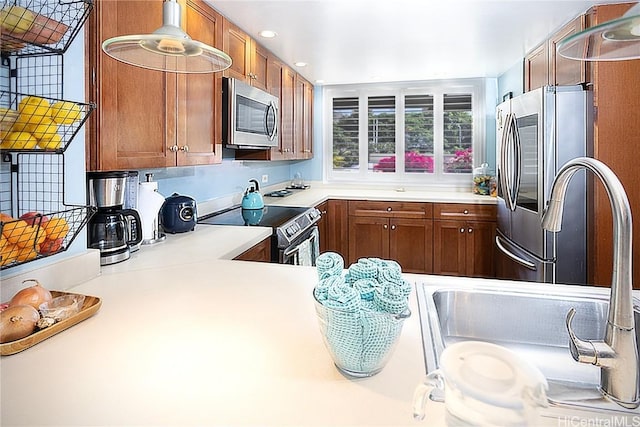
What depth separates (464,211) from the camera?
12.7 feet

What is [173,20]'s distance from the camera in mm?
1060

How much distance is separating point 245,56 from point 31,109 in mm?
1939

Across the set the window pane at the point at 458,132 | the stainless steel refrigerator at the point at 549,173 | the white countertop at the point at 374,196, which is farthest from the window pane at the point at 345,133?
the stainless steel refrigerator at the point at 549,173

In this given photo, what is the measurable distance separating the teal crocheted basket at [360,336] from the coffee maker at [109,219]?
115 cm

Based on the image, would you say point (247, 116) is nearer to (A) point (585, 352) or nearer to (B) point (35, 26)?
(B) point (35, 26)

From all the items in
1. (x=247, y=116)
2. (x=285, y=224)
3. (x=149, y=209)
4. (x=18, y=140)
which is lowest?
(x=285, y=224)

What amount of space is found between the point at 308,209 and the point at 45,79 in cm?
210

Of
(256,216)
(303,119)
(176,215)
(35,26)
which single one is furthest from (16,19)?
(303,119)

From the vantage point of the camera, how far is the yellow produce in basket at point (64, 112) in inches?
→ 43.4

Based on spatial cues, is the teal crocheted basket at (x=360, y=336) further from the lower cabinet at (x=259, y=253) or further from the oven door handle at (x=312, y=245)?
the oven door handle at (x=312, y=245)

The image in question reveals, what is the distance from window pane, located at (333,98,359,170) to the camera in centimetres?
482

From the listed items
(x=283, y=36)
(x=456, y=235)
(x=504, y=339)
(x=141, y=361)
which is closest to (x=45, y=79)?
(x=141, y=361)

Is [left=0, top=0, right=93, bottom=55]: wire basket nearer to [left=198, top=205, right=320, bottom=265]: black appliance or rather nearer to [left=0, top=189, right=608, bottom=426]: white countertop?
[left=0, top=189, right=608, bottom=426]: white countertop

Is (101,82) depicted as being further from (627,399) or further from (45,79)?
(627,399)
